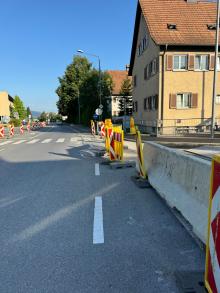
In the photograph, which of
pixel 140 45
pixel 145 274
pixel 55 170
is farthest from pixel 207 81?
pixel 145 274

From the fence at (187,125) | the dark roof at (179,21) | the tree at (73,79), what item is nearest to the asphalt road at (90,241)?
the fence at (187,125)

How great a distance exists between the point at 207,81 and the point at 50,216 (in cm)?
2248

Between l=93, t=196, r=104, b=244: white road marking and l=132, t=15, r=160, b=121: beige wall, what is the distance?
65.7 ft

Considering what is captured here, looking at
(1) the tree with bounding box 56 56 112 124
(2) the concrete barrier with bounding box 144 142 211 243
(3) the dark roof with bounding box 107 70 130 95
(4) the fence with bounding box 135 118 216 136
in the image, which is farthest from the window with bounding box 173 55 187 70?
(3) the dark roof with bounding box 107 70 130 95

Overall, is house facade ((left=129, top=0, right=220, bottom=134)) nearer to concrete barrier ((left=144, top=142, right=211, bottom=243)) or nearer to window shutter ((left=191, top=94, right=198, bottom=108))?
window shutter ((left=191, top=94, right=198, bottom=108))

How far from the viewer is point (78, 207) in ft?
16.5

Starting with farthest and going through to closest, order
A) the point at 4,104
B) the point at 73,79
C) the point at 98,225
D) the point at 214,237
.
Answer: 1. the point at 4,104
2. the point at 73,79
3. the point at 98,225
4. the point at 214,237

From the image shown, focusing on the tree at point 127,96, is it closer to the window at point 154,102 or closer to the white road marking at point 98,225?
the window at point 154,102

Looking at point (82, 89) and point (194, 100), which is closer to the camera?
point (194, 100)

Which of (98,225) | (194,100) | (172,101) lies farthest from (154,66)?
(98,225)

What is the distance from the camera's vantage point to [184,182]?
14.1 ft

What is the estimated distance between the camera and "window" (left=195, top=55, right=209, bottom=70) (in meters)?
23.5

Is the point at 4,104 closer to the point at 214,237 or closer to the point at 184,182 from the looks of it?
the point at 184,182

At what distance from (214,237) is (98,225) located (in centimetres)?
216
